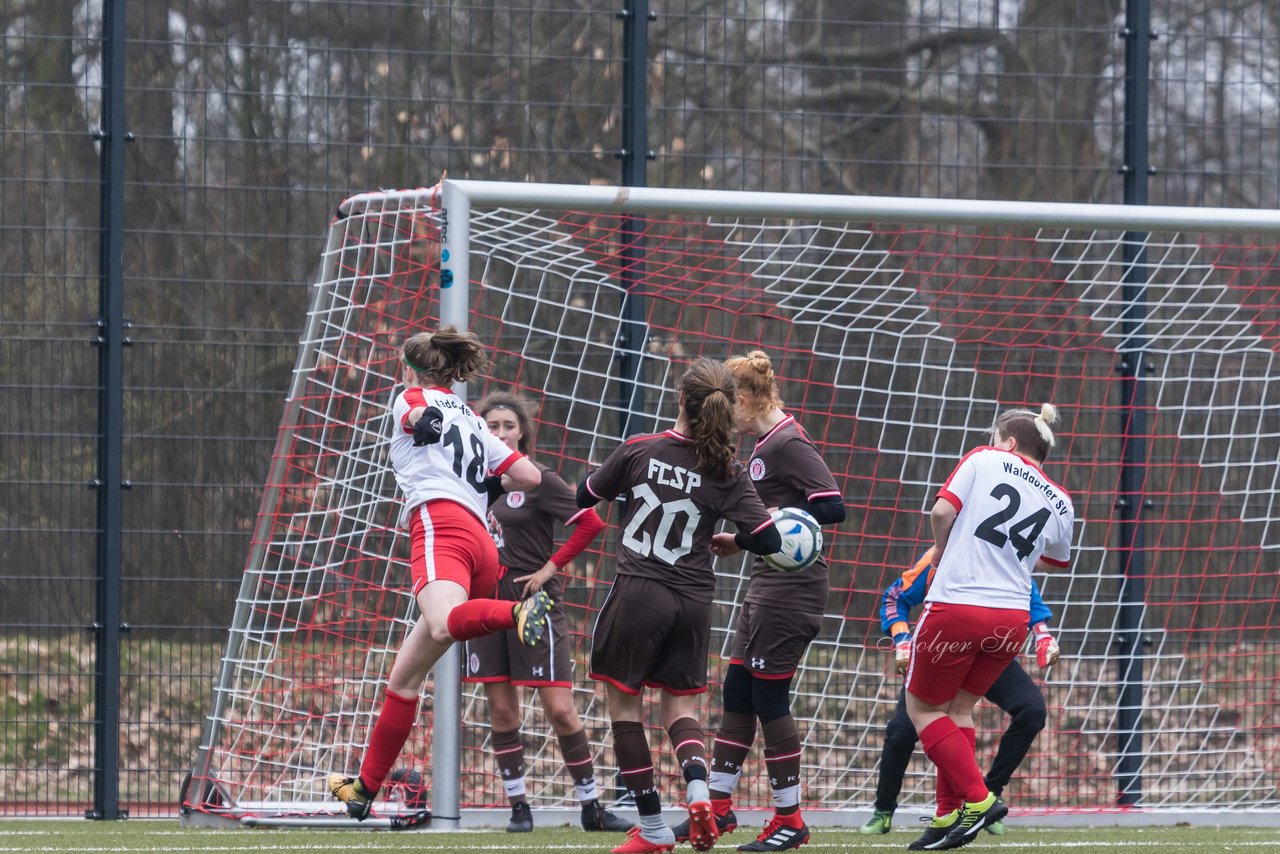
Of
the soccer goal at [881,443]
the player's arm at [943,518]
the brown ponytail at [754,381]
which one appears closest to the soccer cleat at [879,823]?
the soccer goal at [881,443]

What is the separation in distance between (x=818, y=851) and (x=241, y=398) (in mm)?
3976

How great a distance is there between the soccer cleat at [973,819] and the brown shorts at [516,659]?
207 cm

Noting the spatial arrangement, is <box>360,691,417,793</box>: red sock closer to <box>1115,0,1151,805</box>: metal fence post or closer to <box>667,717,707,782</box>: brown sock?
<box>667,717,707,782</box>: brown sock

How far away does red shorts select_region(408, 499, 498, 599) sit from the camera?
584cm

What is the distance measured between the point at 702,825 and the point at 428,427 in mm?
1722

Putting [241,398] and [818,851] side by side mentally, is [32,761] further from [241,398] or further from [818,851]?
[818,851]

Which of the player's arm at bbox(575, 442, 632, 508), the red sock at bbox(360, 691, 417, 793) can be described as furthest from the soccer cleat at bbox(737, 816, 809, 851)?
the player's arm at bbox(575, 442, 632, 508)

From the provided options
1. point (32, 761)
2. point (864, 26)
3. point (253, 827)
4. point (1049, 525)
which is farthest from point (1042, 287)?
point (32, 761)

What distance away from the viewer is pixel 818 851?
6.24 metres

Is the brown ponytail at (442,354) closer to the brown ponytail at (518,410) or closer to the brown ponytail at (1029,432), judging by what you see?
the brown ponytail at (518,410)

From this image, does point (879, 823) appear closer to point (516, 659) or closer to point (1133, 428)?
point (516, 659)

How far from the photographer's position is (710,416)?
5684 millimetres

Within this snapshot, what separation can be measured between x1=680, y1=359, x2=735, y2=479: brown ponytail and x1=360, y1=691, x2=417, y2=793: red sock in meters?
1.41

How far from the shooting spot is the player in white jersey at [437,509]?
→ 5.80 m
